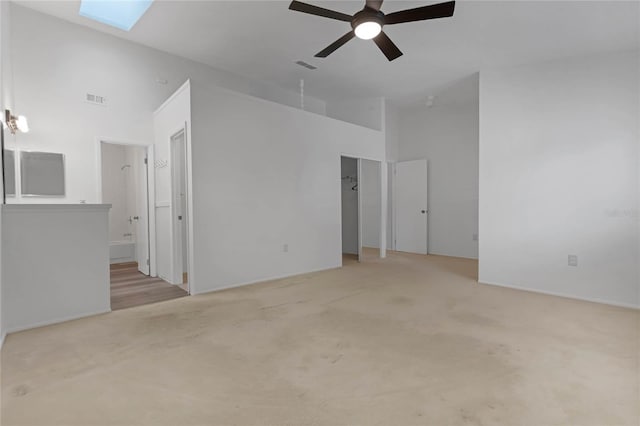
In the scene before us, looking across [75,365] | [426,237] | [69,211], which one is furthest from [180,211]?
[426,237]

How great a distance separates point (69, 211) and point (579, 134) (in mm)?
5717

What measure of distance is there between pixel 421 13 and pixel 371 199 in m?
4.84

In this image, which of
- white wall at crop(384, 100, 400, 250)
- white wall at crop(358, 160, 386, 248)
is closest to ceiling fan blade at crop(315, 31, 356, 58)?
white wall at crop(358, 160, 386, 248)

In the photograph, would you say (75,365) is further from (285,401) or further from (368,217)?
(368,217)

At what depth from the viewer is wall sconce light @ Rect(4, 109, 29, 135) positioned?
130 inches

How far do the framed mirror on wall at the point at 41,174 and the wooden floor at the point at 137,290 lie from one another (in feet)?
4.68

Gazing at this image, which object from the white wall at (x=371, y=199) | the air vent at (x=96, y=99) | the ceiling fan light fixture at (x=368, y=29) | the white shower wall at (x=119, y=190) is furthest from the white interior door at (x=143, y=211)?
the white wall at (x=371, y=199)

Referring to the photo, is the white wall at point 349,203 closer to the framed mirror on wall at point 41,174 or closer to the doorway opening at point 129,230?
the doorway opening at point 129,230

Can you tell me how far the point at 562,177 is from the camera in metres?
3.94

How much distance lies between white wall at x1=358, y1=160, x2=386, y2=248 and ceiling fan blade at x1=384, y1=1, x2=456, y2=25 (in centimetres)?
394

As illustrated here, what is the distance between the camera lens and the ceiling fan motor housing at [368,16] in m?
2.63

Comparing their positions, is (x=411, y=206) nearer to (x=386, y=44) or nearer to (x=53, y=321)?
(x=386, y=44)

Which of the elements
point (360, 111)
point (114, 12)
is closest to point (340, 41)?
point (114, 12)

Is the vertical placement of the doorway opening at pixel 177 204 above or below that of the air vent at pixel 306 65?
below
